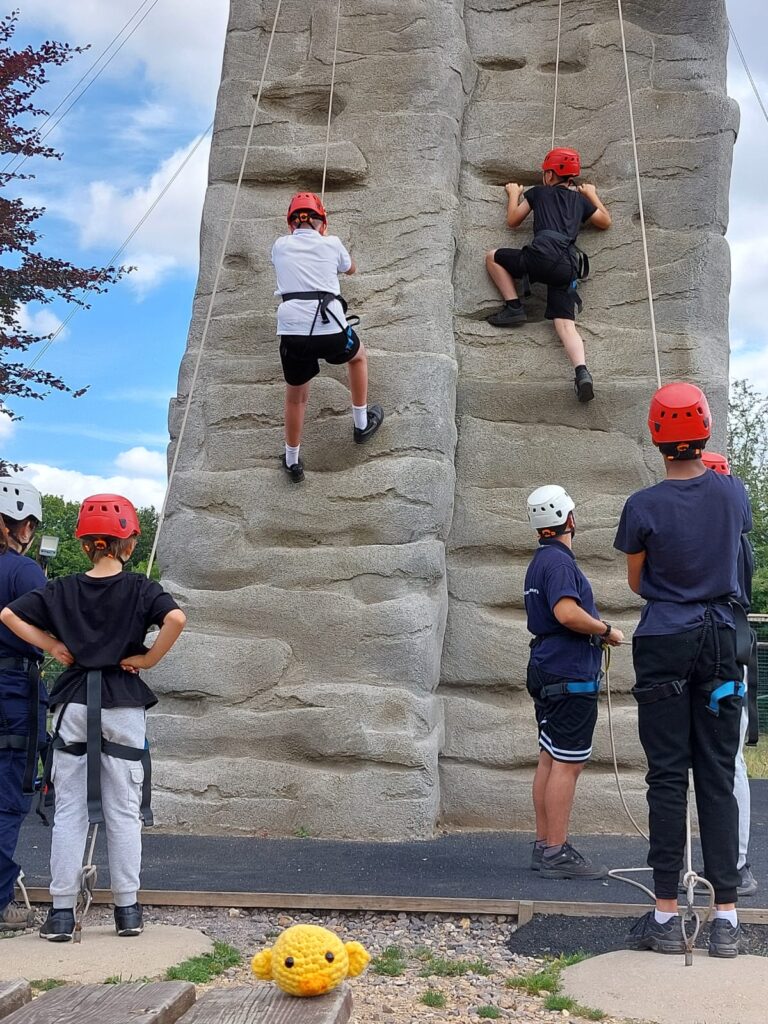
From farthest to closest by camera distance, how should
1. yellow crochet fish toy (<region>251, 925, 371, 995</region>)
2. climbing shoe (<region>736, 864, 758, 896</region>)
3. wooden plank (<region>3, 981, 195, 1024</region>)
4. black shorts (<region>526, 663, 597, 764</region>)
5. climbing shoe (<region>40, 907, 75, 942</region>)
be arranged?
black shorts (<region>526, 663, 597, 764</region>)
climbing shoe (<region>736, 864, 758, 896</region>)
climbing shoe (<region>40, 907, 75, 942</region>)
yellow crochet fish toy (<region>251, 925, 371, 995</region>)
wooden plank (<region>3, 981, 195, 1024</region>)

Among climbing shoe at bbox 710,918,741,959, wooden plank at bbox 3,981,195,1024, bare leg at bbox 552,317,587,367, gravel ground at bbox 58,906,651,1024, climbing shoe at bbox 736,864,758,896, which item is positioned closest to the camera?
wooden plank at bbox 3,981,195,1024

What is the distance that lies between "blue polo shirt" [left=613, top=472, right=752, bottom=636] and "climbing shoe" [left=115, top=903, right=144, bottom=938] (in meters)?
2.17

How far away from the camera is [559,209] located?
26.3 feet

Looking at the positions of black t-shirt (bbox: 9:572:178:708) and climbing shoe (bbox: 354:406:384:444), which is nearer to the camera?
black t-shirt (bbox: 9:572:178:708)

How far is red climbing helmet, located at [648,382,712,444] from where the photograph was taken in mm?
4250

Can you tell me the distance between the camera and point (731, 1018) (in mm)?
3533

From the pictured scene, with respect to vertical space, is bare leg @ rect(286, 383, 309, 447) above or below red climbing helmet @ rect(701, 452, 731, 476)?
above

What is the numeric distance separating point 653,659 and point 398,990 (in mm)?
1425

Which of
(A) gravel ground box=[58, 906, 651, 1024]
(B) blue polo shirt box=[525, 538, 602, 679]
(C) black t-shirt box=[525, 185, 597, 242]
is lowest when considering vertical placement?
(A) gravel ground box=[58, 906, 651, 1024]

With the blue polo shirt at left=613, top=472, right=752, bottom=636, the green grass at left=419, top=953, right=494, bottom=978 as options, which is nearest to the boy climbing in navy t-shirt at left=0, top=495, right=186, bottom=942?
the green grass at left=419, top=953, right=494, bottom=978

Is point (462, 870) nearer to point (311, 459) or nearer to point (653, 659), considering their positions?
point (653, 659)

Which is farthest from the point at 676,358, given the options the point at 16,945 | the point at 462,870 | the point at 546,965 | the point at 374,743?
the point at 16,945

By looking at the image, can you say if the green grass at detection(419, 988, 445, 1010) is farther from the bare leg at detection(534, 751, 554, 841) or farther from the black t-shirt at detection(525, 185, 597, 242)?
the black t-shirt at detection(525, 185, 597, 242)

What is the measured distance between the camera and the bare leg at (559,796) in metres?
5.65
